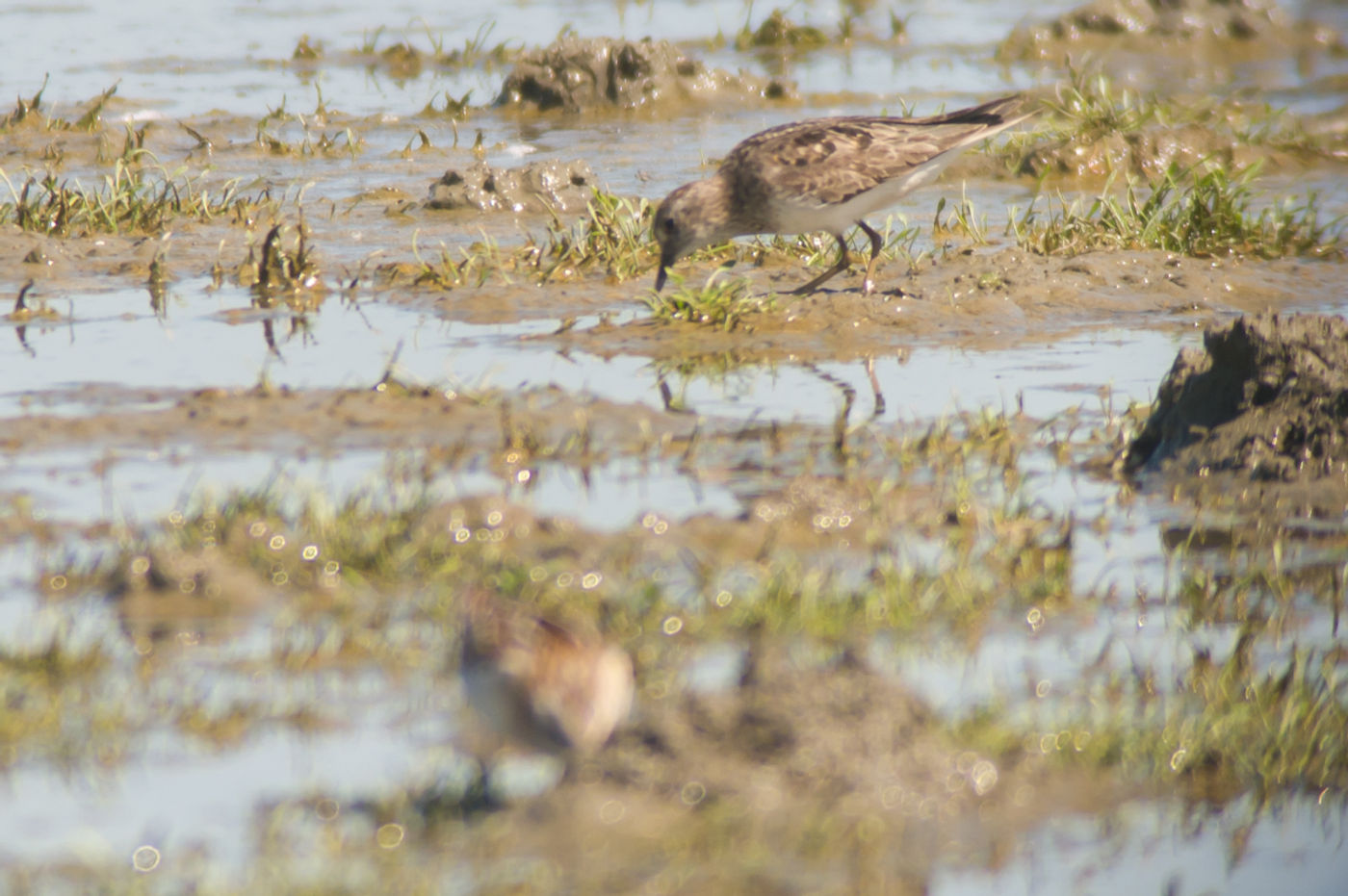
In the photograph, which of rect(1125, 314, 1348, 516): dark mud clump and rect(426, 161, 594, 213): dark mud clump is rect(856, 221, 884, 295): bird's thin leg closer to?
rect(426, 161, 594, 213): dark mud clump

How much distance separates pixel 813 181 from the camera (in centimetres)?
869

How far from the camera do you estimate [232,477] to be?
6156 mm

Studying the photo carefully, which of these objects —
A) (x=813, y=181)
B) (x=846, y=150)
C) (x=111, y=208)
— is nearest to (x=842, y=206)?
(x=813, y=181)

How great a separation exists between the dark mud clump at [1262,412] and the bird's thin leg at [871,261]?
8.89ft

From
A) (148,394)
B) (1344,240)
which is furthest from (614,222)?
(1344,240)

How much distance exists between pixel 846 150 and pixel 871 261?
2.35 ft

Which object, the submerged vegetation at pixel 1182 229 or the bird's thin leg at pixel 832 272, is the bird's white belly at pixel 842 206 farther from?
the submerged vegetation at pixel 1182 229

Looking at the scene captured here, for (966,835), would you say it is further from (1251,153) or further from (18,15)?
(18,15)

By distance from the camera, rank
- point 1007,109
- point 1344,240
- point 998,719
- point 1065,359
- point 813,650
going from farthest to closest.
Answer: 1. point 1344,240
2. point 1007,109
3. point 1065,359
4. point 813,650
5. point 998,719

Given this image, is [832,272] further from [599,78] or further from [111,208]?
[599,78]

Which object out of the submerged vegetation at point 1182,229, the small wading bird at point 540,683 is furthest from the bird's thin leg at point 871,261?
the small wading bird at point 540,683

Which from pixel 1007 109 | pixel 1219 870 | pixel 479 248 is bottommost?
pixel 1219 870

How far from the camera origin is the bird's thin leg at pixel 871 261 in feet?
30.1

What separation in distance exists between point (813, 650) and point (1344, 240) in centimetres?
723
